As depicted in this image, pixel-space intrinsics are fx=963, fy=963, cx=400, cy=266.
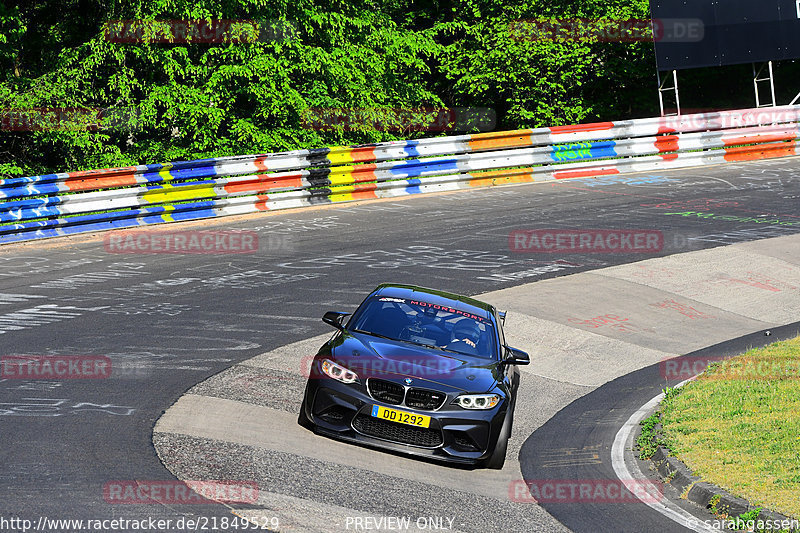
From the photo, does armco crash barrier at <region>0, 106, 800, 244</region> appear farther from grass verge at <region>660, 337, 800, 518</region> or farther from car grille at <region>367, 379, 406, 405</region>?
car grille at <region>367, 379, 406, 405</region>

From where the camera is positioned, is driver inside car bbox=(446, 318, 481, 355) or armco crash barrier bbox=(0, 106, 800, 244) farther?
armco crash barrier bbox=(0, 106, 800, 244)

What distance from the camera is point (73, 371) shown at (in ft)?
35.5

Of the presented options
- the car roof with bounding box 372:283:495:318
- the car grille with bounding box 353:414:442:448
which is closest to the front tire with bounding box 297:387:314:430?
the car grille with bounding box 353:414:442:448

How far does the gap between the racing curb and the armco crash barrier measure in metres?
13.5

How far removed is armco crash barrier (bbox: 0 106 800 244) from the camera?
63.4ft

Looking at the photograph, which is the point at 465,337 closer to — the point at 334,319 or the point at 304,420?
the point at 334,319

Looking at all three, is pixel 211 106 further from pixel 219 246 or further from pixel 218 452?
pixel 218 452

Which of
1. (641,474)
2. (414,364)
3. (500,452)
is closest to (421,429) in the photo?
(414,364)

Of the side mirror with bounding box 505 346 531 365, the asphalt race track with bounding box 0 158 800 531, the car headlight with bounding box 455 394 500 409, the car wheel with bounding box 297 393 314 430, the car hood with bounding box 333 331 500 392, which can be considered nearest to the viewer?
the asphalt race track with bounding box 0 158 800 531

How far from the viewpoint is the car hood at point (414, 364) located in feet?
29.5

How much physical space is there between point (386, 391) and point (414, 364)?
18.1 inches

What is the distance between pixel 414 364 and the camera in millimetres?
9227

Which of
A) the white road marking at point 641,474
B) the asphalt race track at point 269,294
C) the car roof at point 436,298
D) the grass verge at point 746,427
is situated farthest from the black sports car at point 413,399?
the grass verge at point 746,427

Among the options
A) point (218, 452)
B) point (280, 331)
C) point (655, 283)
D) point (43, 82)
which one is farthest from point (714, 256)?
point (43, 82)
